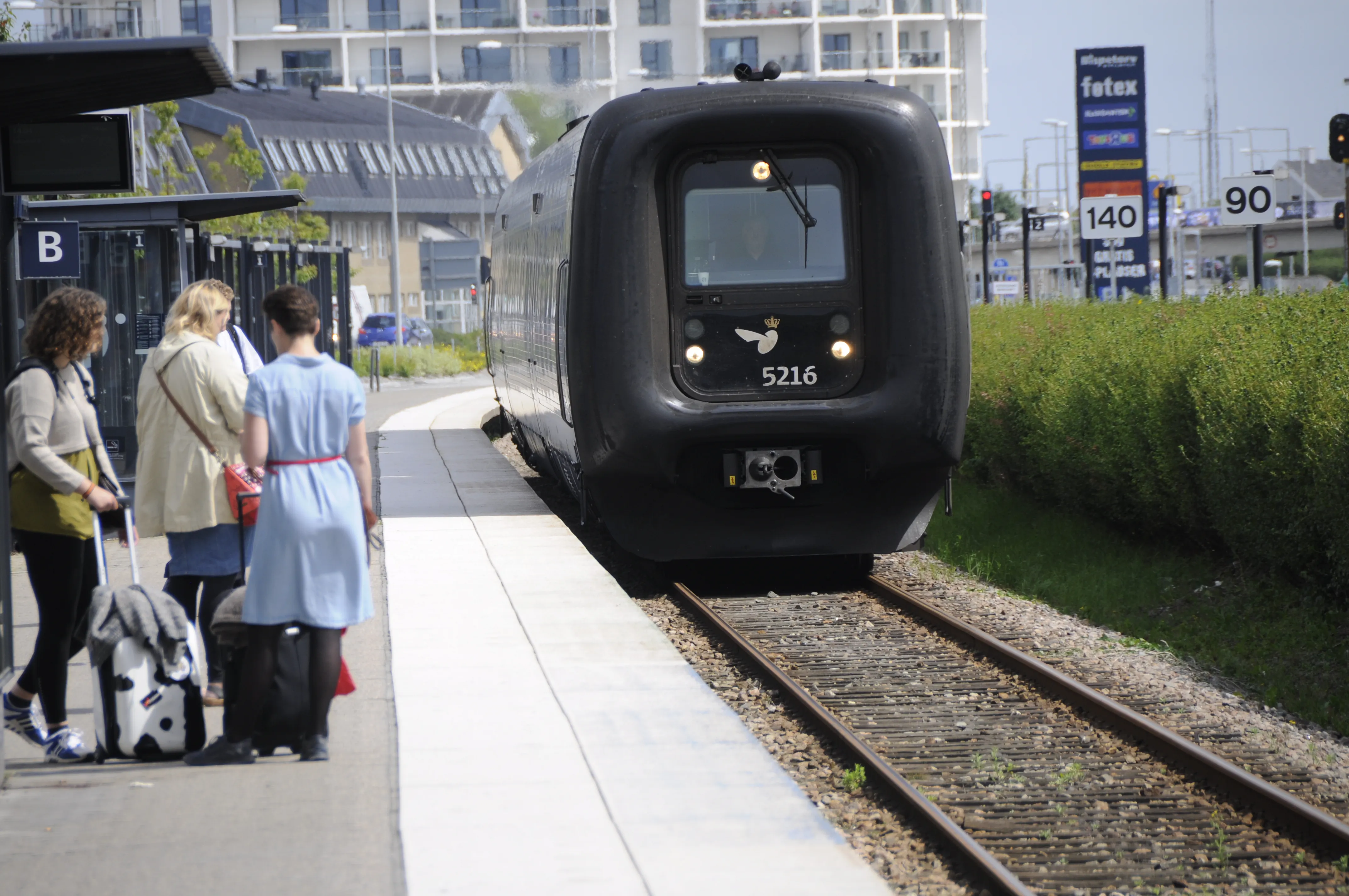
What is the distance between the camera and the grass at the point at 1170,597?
906 centimetres

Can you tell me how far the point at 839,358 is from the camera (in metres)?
11.4

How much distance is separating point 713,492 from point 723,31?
76188 millimetres

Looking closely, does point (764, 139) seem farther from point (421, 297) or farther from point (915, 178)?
point (421, 297)

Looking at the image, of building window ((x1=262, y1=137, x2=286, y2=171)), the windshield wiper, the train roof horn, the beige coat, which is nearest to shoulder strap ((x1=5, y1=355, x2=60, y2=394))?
the beige coat

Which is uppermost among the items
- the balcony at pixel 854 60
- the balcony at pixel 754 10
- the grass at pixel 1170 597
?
the balcony at pixel 754 10

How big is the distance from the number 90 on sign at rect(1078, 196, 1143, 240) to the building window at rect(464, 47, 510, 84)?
69.9m

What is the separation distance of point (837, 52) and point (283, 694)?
80.9 m

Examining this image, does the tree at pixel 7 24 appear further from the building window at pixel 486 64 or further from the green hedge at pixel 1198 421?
the building window at pixel 486 64

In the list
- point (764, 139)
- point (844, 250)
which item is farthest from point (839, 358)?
point (764, 139)

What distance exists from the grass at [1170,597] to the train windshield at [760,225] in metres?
2.84

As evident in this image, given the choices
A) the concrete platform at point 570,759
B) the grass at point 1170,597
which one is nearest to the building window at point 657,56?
the grass at point 1170,597

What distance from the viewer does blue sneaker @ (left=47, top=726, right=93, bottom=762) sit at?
6605mm

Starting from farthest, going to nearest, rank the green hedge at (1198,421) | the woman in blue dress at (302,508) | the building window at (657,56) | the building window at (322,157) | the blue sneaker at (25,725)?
1. the building window at (657,56)
2. the building window at (322,157)
3. the green hedge at (1198,421)
4. the blue sneaker at (25,725)
5. the woman in blue dress at (302,508)

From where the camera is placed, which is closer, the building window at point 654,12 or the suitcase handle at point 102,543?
the suitcase handle at point 102,543
